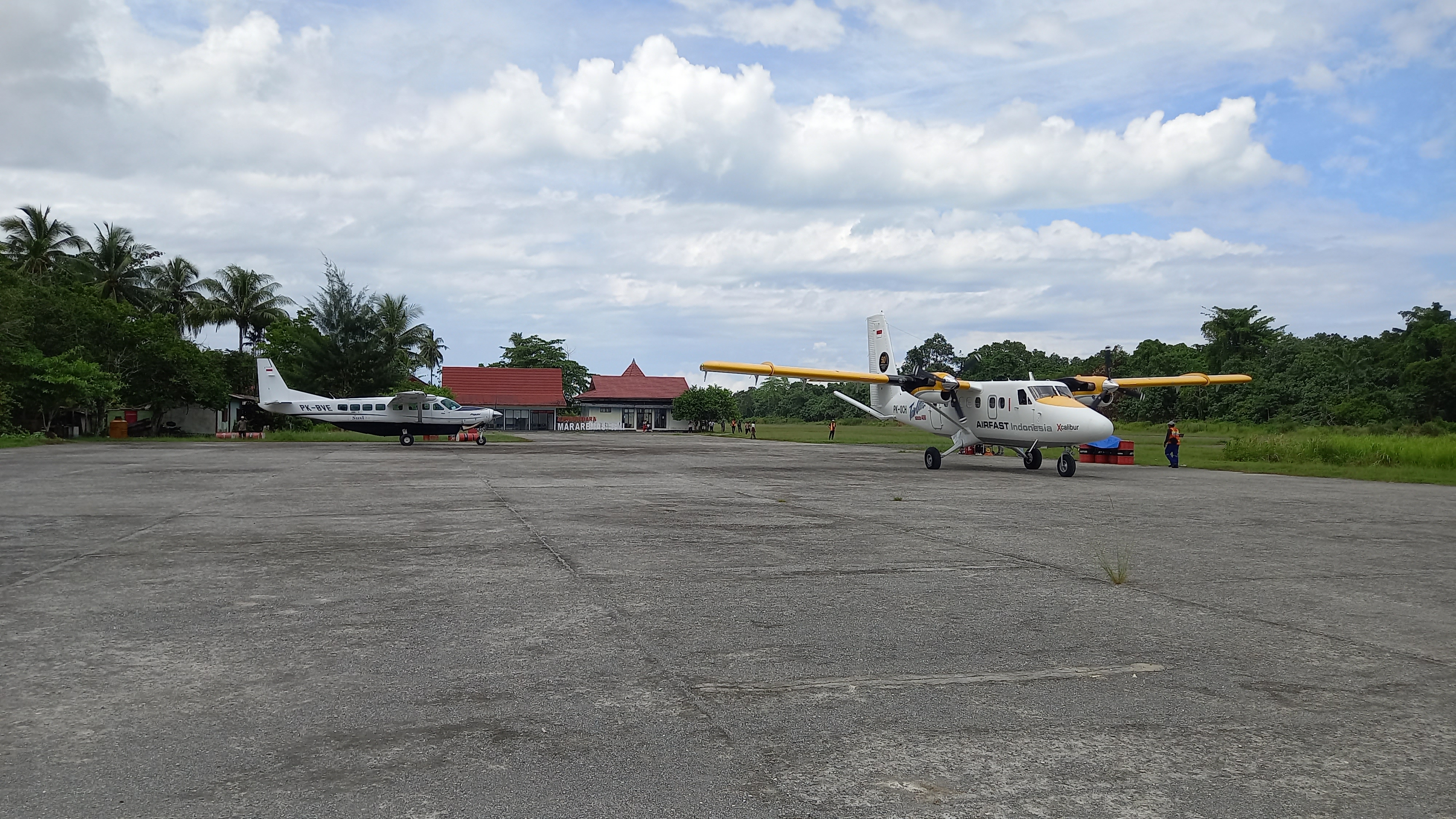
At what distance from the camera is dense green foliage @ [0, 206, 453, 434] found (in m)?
34.4

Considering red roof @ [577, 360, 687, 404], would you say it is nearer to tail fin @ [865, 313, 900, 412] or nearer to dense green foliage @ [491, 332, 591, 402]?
dense green foliage @ [491, 332, 591, 402]

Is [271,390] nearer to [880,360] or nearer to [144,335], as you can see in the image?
[144,335]

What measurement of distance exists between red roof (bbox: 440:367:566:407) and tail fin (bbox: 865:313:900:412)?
3871 centimetres

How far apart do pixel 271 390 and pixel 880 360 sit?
2444 cm

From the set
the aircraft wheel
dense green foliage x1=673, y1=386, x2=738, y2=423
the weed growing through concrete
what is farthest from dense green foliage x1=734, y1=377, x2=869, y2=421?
the weed growing through concrete

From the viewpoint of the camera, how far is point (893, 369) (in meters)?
29.0

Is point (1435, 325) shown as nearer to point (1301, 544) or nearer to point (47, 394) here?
point (1301, 544)

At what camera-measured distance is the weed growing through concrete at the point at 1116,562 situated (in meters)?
7.07

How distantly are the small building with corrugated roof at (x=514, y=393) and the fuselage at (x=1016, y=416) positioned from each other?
43.0m

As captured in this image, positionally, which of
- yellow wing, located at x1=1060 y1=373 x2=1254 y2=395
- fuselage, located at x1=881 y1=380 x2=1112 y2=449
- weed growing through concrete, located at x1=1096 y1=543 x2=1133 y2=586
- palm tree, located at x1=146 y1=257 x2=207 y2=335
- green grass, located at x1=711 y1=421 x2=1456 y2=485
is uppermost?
palm tree, located at x1=146 y1=257 x2=207 y2=335

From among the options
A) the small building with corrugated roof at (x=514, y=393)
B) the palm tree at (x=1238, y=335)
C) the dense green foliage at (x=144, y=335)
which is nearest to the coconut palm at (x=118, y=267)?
the dense green foliage at (x=144, y=335)

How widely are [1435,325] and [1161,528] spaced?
53.9 metres

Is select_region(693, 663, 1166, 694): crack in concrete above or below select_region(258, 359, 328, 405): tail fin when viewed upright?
below

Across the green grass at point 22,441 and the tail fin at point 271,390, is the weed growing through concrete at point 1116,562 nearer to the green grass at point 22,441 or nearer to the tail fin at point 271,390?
A: the green grass at point 22,441
